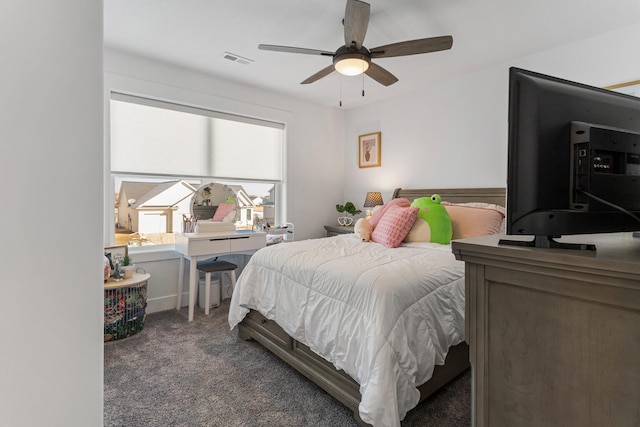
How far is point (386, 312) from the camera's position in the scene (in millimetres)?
1437

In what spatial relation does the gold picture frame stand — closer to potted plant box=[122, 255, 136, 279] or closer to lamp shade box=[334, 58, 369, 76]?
lamp shade box=[334, 58, 369, 76]

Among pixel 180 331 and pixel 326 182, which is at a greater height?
pixel 326 182

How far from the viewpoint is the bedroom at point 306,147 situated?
624mm

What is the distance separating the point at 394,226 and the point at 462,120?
1.76m

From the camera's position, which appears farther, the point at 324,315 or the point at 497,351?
the point at 324,315

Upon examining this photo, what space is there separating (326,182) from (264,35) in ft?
7.78

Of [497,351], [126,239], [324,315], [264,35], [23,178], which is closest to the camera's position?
[23,178]

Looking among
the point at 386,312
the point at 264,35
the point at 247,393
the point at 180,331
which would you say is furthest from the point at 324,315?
the point at 264,35

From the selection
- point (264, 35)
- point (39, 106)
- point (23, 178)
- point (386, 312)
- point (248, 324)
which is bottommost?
point (248, 324)

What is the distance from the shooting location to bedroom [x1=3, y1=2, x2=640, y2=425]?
0.62 metres

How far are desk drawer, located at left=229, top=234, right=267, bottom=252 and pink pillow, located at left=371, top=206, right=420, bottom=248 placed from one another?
4.24ft

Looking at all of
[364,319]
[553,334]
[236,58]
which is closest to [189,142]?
[236,58]

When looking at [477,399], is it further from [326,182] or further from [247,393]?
[326,182]

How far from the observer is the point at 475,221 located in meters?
2.75
